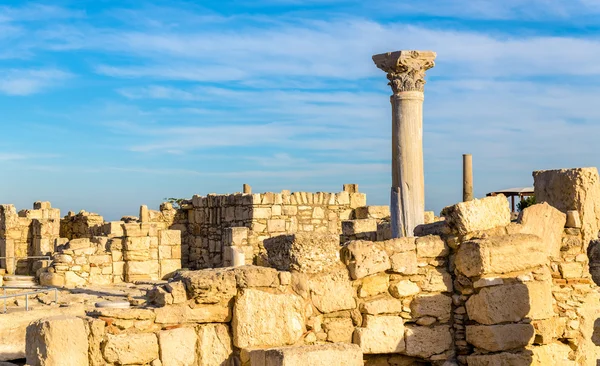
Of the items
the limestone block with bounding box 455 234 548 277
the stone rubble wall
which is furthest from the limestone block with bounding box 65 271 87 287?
the limestone block with bounding box 455 234 548 277

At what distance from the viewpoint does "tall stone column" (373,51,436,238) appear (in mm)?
12711

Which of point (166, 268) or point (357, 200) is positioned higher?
point (357, 200)

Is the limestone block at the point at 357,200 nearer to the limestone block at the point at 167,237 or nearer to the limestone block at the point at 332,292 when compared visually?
the limestone block at the point at 167,237

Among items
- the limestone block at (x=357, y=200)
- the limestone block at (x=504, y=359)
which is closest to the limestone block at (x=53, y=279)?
the limestone block at (x=357, y=200)

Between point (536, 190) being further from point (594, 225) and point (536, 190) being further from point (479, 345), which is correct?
point (479, 345)

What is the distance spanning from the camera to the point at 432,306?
6.89 meters

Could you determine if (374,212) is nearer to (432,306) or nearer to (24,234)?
(24,234)

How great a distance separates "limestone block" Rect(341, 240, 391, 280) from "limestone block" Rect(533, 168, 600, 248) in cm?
217

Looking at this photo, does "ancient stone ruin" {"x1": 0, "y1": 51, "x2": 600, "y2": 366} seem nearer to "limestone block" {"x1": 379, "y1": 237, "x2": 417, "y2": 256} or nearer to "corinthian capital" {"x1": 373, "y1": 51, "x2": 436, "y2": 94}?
"limestone block" {"x1": 379, "y1": 237, "x2": 417, "y2": 256}

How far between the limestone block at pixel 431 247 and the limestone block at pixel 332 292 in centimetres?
78

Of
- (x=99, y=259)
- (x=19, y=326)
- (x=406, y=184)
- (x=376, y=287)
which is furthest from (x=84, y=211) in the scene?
(x=376, y=287)

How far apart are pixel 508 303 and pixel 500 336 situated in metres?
0.30

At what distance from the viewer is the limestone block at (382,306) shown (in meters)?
6.63


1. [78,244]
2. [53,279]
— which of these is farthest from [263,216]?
[53,279]
